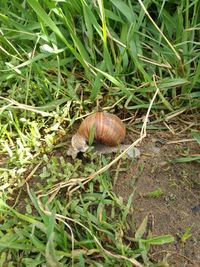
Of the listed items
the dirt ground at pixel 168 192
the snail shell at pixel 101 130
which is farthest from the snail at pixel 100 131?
the dirt ground at pixel 168 192

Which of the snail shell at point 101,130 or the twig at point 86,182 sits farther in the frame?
the snail shell at point 101,130

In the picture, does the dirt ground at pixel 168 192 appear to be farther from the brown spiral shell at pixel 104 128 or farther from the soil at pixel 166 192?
the brown spiral shell at pixel 104 128

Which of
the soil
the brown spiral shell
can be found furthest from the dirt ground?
the brown spiral shell

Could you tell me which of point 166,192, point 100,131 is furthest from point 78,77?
point 166,192

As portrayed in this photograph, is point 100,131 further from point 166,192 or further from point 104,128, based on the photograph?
point 166,192

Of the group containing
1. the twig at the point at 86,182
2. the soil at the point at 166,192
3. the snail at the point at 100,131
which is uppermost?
the snail at the point at 100,131

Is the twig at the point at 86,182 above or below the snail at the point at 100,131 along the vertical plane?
below

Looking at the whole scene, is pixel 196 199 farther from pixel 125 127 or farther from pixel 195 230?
pixel 125 127
